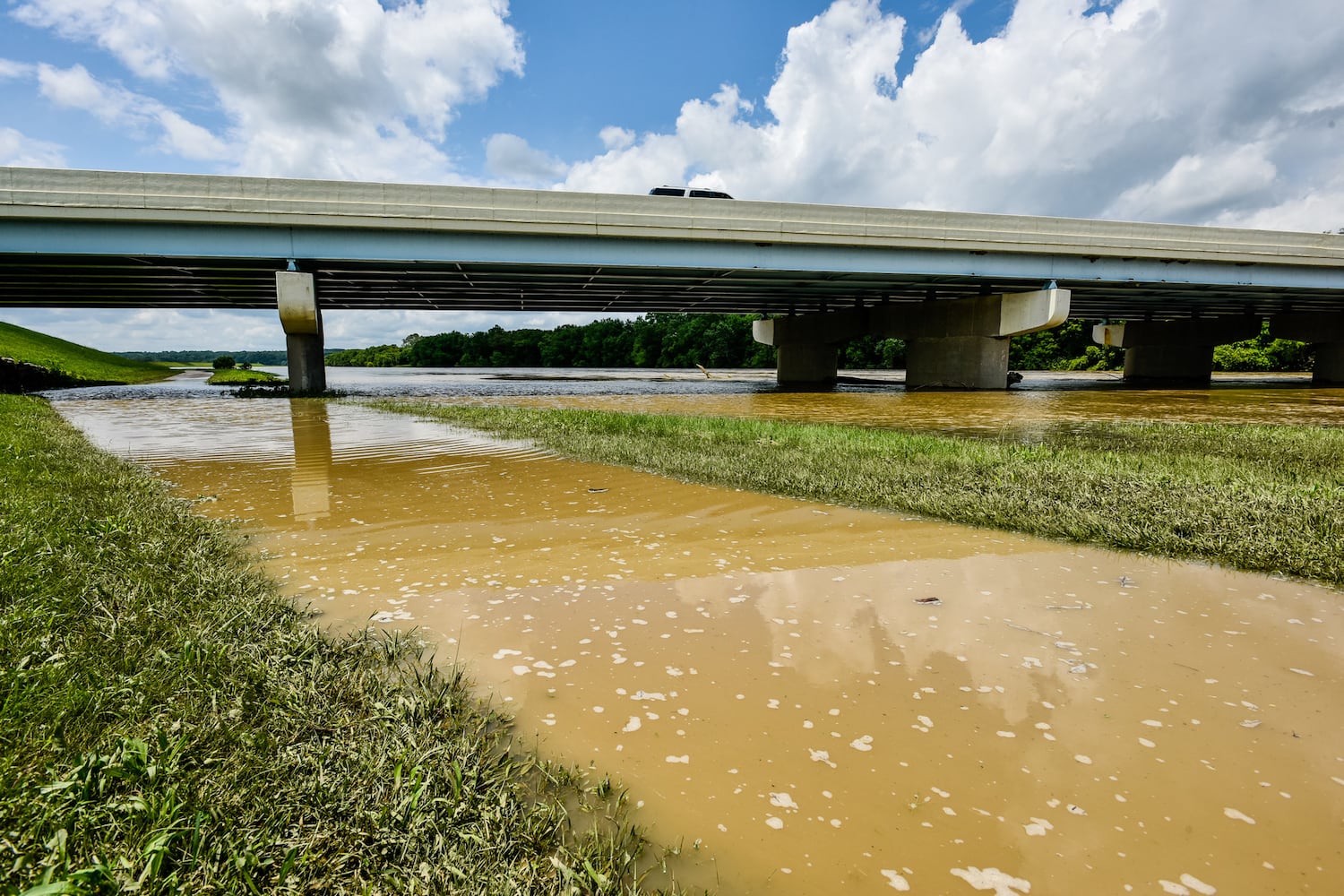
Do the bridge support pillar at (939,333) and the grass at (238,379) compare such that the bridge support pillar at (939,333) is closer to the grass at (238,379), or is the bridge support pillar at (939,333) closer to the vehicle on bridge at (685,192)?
the vehicle on bridge at (685,192)

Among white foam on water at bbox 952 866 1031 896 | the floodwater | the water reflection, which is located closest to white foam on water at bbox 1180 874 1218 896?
the floodwater

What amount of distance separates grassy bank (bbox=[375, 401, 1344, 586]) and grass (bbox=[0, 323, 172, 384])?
3582 cm

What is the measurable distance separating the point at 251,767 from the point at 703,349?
324 feet

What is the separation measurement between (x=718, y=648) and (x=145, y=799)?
2.22 meters

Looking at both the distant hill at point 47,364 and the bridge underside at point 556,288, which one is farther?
the bridge underside at point 556,288

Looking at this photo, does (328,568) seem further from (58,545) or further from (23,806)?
(23,806)

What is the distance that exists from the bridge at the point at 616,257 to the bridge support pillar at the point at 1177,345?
14.6ft

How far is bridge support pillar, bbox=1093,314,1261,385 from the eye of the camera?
44.8 meters

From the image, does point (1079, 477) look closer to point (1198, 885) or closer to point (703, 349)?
point (1198, 885)

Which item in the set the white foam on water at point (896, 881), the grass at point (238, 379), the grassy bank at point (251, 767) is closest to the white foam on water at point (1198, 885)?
the white foam on water at point (896, 881)

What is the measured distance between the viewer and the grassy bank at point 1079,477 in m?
4.90

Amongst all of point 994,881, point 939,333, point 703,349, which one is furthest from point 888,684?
point 703,349

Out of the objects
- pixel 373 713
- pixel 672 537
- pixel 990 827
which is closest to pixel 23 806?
pixel 373 713

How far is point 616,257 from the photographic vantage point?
2672cm
